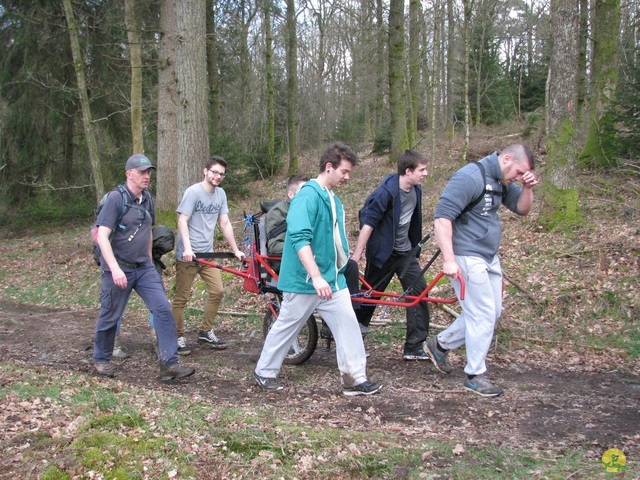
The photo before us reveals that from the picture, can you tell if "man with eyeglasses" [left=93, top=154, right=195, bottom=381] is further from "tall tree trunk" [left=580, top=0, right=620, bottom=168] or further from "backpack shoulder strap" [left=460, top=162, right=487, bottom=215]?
"tall tree trunk" [left=580, top=0, right=620, bottom=168]

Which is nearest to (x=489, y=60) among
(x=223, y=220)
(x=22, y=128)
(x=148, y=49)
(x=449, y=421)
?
(x=148, y=49)

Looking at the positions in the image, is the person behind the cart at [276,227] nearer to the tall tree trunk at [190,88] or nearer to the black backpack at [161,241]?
the black backpack at [161,241]

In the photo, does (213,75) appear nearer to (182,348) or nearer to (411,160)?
(182,348)

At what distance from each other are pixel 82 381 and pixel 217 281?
2.08m

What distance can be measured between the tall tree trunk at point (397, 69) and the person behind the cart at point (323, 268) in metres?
12.0

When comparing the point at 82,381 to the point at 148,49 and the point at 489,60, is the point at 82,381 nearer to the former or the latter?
the point at 148,49

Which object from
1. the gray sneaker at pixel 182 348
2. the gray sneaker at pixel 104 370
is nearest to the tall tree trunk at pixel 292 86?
the gray sneaker at pixel 182 348

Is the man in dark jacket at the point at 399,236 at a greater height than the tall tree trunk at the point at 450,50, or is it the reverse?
the tall tree trunk at the point at 450,50

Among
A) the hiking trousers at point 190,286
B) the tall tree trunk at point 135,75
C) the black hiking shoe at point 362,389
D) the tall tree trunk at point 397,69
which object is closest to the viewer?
the black hiking shoe at point 362,389

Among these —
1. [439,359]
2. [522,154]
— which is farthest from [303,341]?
[522,154]

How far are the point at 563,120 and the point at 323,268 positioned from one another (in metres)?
5.85

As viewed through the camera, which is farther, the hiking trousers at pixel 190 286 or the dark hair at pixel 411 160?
the hiking trousers at pixel 190 286

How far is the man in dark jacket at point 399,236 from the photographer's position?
572 centimetres

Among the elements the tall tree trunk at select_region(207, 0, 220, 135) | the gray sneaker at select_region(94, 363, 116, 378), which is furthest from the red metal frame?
the tall tree trunk at select_region(207, 0, 220, 135)
